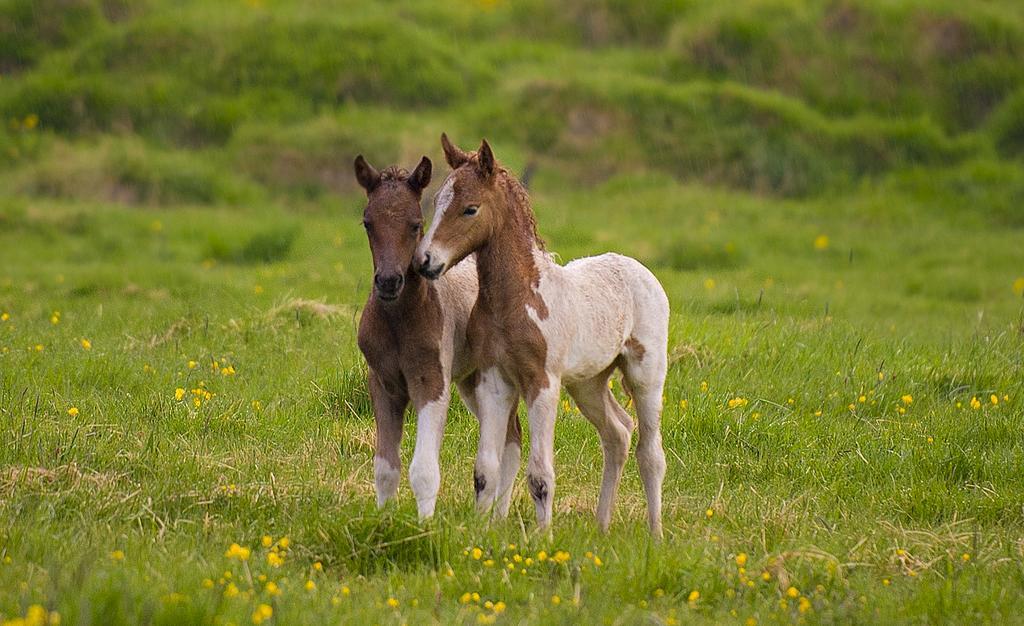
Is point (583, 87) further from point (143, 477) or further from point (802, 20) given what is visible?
point (143, 477)

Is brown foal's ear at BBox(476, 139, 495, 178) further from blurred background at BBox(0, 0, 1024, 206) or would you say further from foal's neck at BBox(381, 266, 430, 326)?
blurred background at BBox(0, 0, 1024, 206)

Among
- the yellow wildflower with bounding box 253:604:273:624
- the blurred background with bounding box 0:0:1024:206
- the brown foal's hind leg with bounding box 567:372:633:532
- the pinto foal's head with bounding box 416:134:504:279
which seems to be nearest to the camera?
the yellow wildflower with bounding box 253:604:273:624

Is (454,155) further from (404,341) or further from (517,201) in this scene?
(404,341)

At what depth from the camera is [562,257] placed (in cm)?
1398

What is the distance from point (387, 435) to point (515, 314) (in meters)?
0.89

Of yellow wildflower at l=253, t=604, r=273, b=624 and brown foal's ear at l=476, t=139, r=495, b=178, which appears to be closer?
yellow wildflower at l=253, t=604, r=273, b=624

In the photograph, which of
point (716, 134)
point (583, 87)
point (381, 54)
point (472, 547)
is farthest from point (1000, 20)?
point (472, 547)

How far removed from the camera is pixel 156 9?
70.4 ft

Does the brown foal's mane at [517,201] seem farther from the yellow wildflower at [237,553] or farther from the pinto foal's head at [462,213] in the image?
the yellow wildflower at [237,553]

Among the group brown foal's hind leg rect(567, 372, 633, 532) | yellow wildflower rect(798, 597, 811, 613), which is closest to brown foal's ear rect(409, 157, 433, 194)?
brown foal's hind leg rect(567, 372, 633, 532)

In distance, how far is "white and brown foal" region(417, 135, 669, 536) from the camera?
6.10 m

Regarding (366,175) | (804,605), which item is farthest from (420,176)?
(804,605)

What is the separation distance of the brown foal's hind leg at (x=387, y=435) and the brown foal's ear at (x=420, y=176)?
0.94 m

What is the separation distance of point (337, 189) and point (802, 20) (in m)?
→ 8.28
